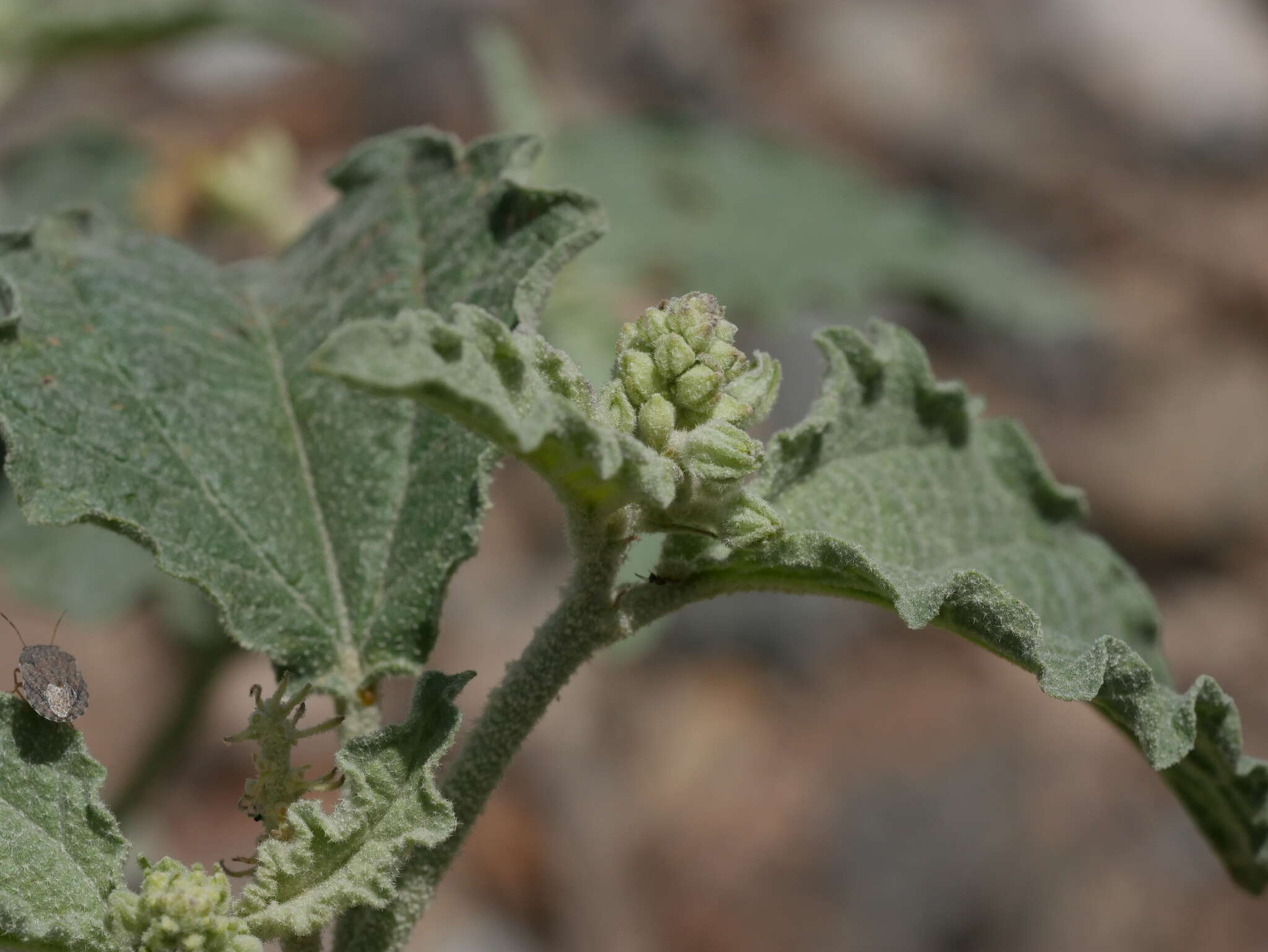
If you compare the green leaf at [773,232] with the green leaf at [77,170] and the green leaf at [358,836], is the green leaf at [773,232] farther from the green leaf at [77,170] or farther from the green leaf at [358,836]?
the green leaf at [358,836]

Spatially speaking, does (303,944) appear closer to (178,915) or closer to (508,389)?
(178,915)

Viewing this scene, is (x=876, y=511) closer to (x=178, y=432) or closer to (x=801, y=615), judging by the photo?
(x=178, y=432)

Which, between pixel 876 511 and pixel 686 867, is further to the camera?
pixel 686 867

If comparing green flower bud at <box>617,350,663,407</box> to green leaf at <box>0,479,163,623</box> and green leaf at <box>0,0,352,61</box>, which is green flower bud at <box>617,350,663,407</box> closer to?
green leaf at <box>0,479,163,623</box>

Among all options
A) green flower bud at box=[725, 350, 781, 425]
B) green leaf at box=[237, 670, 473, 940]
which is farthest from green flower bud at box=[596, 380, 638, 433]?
green leaf at box=[237, 670, 473, 940]

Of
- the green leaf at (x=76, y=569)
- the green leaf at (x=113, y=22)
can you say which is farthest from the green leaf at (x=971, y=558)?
the green leaf at (x=113, y=22)

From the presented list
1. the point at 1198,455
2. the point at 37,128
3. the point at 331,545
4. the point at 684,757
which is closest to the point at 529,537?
the point at 684,757
